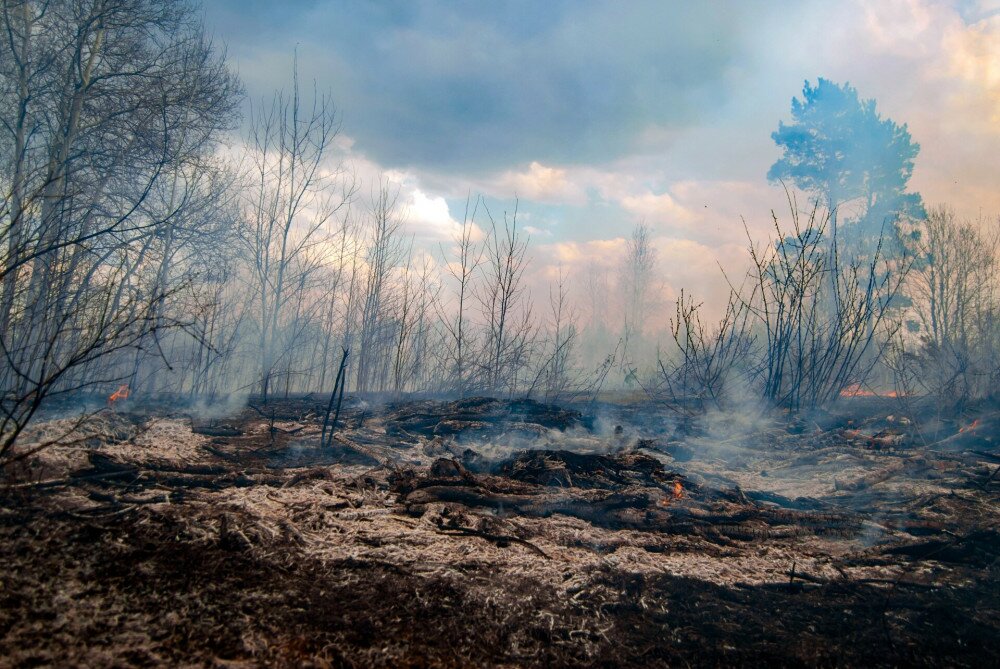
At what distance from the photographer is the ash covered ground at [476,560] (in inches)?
89.4

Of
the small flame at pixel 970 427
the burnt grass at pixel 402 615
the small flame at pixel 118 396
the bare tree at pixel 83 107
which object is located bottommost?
the burnt grass at pixel 402 615

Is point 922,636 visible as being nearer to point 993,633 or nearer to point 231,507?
point 993,633

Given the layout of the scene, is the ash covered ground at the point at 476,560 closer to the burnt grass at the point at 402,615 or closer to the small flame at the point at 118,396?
the burnt grass at the point at 402,615

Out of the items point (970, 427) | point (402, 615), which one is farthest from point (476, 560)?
point (970, 427)

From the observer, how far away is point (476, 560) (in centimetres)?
322

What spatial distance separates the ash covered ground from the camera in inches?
89.4

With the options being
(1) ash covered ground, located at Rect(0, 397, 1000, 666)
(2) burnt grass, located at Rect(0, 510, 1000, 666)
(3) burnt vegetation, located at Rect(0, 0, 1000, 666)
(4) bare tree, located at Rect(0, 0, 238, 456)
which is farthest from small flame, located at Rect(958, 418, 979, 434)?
(4) bare tree, located at Rect(0, 0, 238, 456)

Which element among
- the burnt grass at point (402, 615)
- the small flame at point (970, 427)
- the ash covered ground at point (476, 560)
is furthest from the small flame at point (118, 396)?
the small flame at point (970, 427)

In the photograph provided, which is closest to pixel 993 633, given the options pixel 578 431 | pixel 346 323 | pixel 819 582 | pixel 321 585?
pixel 819 582

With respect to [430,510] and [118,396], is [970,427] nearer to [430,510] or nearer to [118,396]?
[430,510]

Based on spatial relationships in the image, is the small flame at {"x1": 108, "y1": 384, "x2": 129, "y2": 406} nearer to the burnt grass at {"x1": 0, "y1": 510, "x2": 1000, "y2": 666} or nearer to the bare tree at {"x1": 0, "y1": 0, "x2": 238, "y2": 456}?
the bare tree at {"x1": 0, "y1": 0, "x2": 238, "y2": 456}

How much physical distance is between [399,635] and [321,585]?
690 millimetres

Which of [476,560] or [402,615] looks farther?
[476,560]

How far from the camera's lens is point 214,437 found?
6.54 meters
